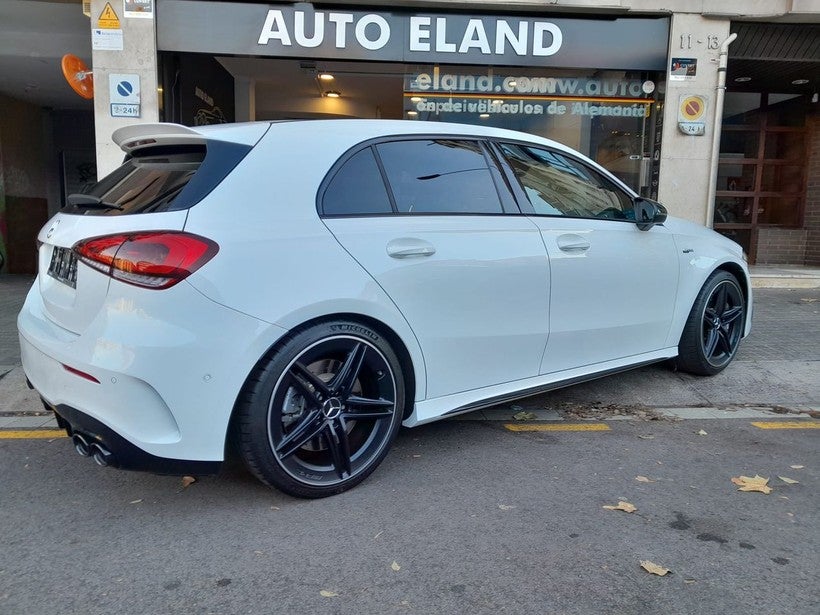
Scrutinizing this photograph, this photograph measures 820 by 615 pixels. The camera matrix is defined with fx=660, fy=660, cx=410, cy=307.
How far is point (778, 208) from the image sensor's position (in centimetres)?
1189

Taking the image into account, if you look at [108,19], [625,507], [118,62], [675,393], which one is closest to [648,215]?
[675,393]

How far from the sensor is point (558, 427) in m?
4.17

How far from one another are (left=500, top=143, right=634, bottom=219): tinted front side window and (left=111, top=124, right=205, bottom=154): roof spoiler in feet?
5.81

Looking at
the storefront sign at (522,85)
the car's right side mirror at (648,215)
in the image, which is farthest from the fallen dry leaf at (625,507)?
the storefront sign at (522,85)

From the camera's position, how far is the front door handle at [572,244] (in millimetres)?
3828

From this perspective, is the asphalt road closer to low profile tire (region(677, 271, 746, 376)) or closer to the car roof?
low profile tire (region(677, 271, 746, 376))

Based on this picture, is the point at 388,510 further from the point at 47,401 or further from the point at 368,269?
the point at 47,401

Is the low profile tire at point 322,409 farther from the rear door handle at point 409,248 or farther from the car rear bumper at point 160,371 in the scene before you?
the rear door handle at point 409,248

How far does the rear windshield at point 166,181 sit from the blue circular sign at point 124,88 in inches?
231

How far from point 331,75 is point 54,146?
29.4ft

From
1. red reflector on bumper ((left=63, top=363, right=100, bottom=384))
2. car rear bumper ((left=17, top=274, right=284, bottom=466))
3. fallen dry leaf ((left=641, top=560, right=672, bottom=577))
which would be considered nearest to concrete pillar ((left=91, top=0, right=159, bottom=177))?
red reflector on bumper ((left=63, top=363, right=100, bottom=384))

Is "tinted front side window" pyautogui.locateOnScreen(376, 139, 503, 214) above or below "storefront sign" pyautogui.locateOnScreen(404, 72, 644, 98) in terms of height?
below

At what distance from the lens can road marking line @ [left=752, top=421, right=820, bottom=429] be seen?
14.0 feet

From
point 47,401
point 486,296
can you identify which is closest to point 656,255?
point 486,296
